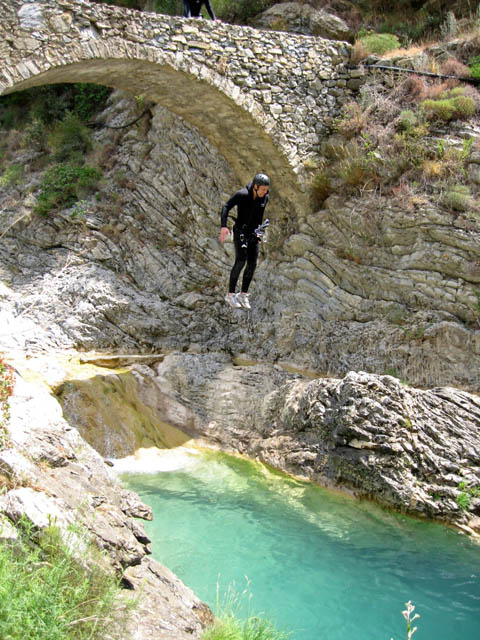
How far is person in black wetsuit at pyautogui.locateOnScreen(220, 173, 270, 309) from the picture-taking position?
24.0 ft

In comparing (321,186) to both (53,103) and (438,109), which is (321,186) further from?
(53,103)

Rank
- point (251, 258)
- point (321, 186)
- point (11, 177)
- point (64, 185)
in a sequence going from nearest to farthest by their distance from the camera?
point (251, 258)
point (321, 186)
point (64, 185)
point (11, 177)

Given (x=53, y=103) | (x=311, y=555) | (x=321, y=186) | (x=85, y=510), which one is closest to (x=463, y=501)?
(x=311, y=555)

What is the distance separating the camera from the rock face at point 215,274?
352 inches

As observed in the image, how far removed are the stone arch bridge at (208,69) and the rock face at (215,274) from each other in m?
0.81

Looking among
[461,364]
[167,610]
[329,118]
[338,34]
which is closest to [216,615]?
[167,610]

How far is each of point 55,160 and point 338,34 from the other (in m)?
7.34

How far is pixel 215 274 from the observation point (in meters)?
12.0

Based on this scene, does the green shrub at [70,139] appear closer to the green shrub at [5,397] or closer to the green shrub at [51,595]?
the green shrub at [5,397]

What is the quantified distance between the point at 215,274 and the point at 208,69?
13.9 ft

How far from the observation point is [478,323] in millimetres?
8562

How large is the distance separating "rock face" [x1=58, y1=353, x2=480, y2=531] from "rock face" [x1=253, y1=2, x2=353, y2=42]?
7440mm

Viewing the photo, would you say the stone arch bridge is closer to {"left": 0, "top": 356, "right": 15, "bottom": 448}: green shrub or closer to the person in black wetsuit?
the person in black wetsuit

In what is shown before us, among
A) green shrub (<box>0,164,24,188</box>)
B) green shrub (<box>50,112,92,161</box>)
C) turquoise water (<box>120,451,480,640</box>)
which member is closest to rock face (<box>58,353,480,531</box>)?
turquoise water (<box>120,451,480,640</box>)
